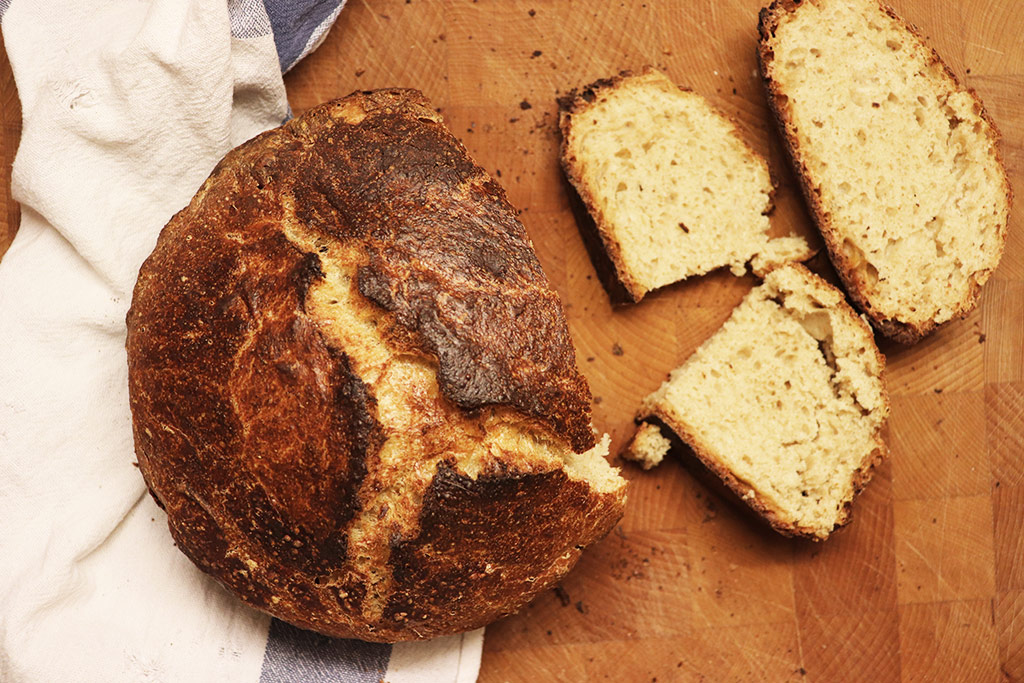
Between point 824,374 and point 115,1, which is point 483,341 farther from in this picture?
point 115,1

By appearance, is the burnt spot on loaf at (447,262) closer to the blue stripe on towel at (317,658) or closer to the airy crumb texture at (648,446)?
the airy crumb texture at (648,446)

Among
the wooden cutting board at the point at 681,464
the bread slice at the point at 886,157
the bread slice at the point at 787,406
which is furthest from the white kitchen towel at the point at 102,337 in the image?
the bread slice at the point at 886,157

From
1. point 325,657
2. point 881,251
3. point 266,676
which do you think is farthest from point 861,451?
point 266,676

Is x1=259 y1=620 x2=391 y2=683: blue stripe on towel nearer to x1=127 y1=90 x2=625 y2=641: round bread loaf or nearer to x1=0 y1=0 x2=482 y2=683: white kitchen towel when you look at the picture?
x1=0 y1=0 x2=482 y2=683: white kitchen towel

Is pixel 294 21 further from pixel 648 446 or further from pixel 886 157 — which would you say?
pixel 886 157

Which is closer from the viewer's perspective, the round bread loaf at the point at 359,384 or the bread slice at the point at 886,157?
the round bread loaf at the point at 359,384
